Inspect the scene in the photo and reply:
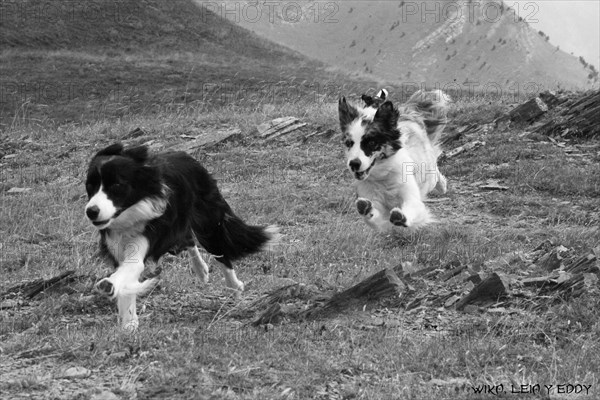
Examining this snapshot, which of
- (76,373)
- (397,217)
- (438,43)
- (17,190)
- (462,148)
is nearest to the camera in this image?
(76,373)

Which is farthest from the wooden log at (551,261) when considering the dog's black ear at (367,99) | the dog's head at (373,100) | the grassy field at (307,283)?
the dog's black ear at (367,99)

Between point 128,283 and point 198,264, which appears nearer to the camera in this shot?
point 128,283

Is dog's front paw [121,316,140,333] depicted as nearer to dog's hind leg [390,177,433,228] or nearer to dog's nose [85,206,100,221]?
dog's nose [85,206,100,221]

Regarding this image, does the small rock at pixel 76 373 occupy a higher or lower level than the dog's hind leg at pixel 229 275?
higher

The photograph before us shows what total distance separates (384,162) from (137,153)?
295cm

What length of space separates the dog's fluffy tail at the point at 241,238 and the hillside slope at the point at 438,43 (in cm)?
2253

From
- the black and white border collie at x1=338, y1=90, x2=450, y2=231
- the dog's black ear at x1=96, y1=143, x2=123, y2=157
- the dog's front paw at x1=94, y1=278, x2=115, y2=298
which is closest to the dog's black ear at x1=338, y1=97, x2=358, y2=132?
the black and white border collie at x1=338, y1=90, x2=450, y2=231

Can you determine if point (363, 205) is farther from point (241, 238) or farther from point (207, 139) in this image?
point (207, 139)

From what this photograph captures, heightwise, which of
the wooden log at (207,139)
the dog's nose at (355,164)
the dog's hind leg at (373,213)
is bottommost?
the wooden log at (207,139)

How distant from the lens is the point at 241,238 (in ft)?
27.0

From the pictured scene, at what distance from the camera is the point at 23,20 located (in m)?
36.9

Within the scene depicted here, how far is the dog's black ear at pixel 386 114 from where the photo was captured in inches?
328

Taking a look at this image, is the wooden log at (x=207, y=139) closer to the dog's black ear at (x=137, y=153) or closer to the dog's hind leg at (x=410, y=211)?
the dog's hind leg at (x=410, y=211)

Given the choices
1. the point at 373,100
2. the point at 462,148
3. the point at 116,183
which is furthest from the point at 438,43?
the point at 116,183
